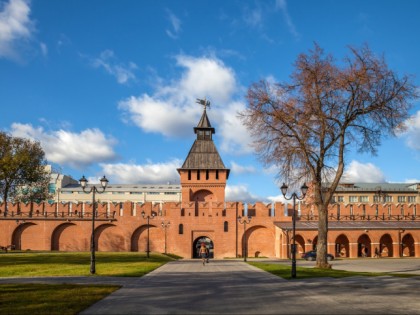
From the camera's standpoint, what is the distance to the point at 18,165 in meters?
50.2

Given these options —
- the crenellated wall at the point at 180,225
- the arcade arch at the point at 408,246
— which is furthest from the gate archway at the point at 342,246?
the arcade arch at the point at 408,246

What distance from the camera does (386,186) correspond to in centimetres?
8362

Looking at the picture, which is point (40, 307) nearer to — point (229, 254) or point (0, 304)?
point (0, 304)

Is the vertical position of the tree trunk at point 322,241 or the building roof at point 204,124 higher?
the building roof at point 204,124

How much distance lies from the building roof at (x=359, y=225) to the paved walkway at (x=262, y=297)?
88.6 ft

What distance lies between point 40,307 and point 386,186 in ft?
268

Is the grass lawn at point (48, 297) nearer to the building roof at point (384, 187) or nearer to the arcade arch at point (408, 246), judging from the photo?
the arcade arch at point (408, 246)

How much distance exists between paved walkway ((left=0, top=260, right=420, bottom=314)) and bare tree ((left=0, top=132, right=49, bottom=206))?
38241 mm

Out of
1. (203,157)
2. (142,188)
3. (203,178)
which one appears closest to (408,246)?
(203,178)

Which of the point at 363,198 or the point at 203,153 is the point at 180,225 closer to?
the point at 203,153

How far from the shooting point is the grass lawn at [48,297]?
965cm

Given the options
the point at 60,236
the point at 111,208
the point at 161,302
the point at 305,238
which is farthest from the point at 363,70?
the point at 60,236

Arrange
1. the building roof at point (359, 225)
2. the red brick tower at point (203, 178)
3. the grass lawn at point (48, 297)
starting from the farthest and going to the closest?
the red brick tower at point (203, 178) → the building roof at point (359, 225) → the grass lawn at point (48, 297)

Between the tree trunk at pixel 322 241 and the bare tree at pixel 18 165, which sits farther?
the bare tree at pixel 18 165
